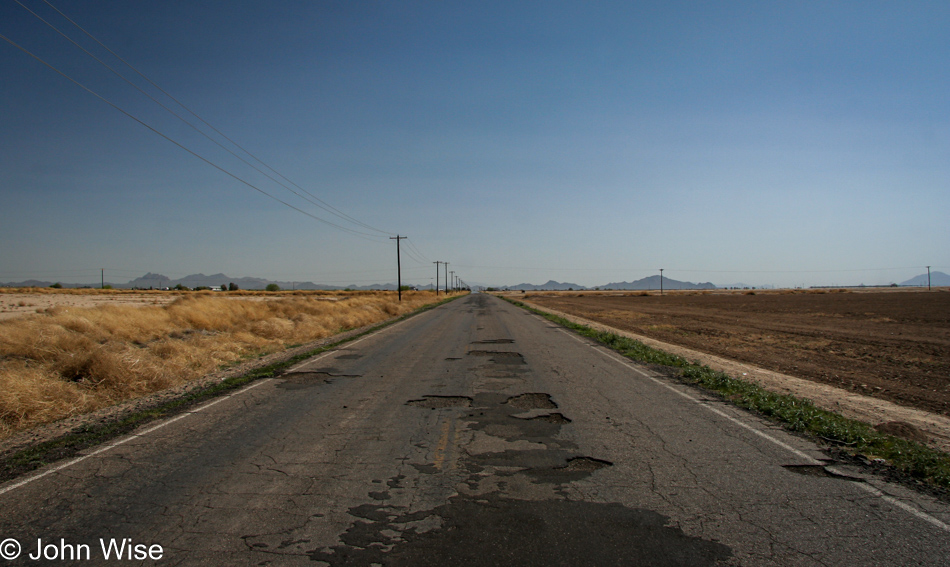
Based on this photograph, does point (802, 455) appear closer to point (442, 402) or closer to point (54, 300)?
point (442, 402)

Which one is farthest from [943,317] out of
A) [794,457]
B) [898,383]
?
[794,457]

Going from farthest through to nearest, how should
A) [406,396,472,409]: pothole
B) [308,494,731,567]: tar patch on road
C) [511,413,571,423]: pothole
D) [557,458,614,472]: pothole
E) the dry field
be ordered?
the dry field, [406,396,472,409]: pothole, [511,413,571,423]: pothole, [557,458,614,472]: pothole, [308,494,731,567]: tar patch on road

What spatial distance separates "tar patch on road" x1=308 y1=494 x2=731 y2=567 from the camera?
3.44m

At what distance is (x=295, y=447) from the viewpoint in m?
5.97

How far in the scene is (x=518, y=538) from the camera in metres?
3.73

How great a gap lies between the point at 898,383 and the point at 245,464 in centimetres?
1441

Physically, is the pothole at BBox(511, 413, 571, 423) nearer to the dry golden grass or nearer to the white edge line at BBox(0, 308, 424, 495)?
the white edge line at BBox(0, 308, 424, 495)

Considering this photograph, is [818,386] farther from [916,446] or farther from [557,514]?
[557,514]

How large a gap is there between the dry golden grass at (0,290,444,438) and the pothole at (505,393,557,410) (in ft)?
24.5

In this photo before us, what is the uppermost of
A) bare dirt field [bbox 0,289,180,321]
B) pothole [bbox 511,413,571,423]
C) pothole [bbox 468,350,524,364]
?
bare dirt field [bbox 0,289,180,321]

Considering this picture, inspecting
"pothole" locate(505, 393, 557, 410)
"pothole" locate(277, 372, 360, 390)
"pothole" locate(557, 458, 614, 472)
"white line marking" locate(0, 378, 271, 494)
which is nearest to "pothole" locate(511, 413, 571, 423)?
"pothole" locate(505, 393, 557, 410)

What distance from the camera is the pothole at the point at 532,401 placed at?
26.5ft

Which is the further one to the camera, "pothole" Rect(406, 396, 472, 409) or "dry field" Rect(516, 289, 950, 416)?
"dry field" Rect(516, 289, 950, 416)

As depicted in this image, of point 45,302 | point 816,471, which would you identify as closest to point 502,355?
point 816,471
